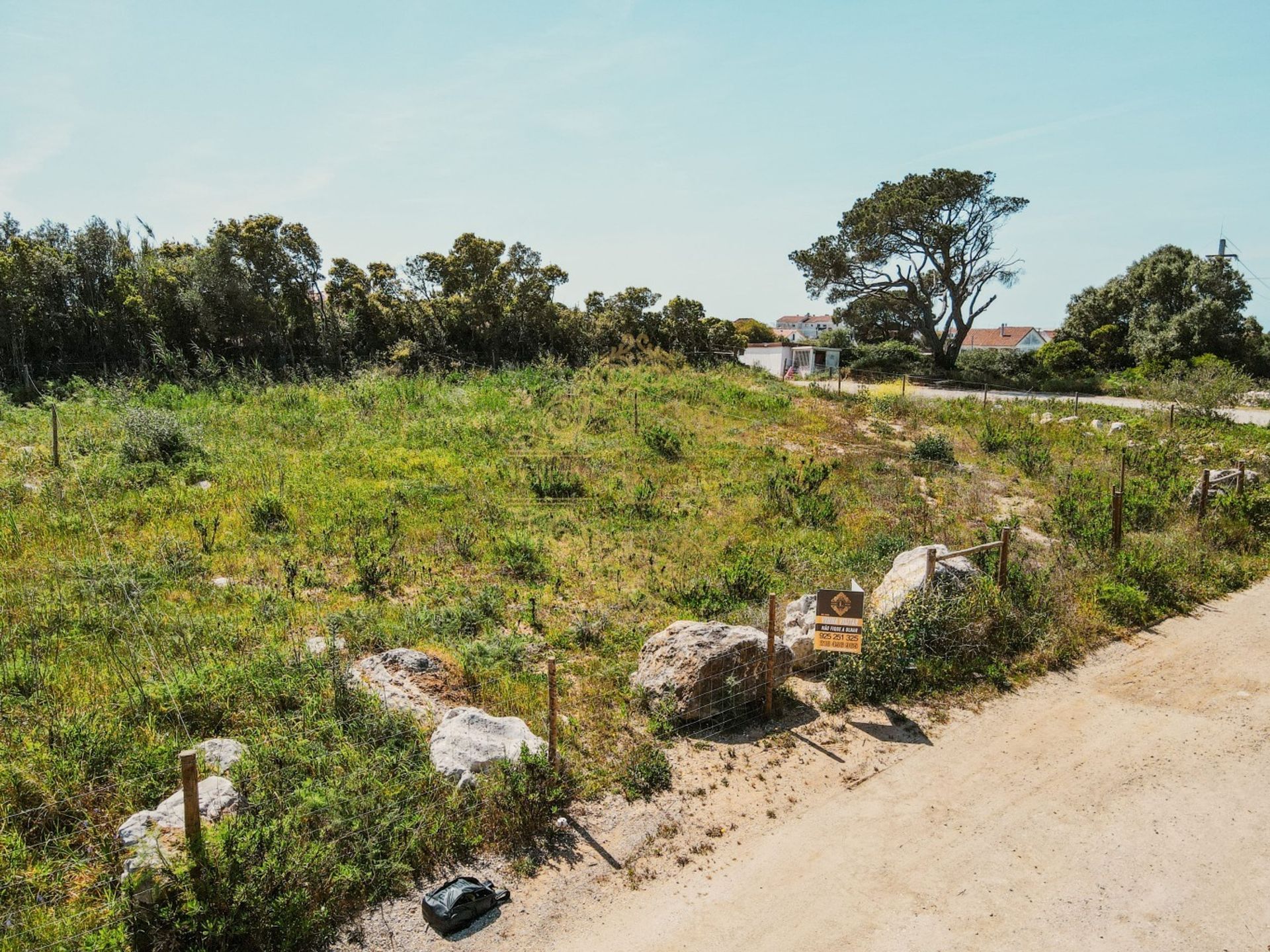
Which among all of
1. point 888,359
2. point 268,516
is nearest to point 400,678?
point 268,516

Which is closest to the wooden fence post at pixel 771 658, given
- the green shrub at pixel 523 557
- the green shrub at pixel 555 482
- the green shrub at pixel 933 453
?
the green shrub at pixel 523 557

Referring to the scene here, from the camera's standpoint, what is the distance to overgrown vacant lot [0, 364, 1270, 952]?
4.88m

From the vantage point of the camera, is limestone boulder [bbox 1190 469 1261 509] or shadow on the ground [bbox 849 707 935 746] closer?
shadow on the ground [bbox 849 707 935 746]

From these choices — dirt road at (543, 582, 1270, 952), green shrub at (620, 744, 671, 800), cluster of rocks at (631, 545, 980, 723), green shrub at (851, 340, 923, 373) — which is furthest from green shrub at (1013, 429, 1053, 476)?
green shrub at (851, 340, 923, 373)

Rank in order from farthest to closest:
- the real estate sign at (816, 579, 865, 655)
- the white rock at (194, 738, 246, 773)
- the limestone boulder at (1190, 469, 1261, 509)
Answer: the limestone boulder at (1190, 469, 1261, 509), the real estate sign at (816, 579, 865, 655), the white rock at (194, 738, 246, 773)

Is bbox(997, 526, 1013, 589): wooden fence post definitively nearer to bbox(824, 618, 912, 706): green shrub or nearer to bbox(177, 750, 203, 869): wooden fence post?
bbox(824, 618, 912, 706): green shrub

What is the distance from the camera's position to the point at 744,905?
4902 mm

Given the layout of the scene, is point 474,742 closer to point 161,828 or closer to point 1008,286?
point 161,828

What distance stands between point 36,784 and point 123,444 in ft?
34.6

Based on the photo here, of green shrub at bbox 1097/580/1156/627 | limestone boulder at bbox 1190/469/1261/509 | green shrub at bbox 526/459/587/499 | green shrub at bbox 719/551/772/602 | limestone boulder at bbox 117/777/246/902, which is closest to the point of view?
limestone boulder at bbox 117/777/246/902

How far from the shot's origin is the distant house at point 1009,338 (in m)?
63.7

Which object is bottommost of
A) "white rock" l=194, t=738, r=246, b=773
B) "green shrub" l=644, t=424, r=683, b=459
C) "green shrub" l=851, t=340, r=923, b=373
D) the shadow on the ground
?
the shadow on the ground

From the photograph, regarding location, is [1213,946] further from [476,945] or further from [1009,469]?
[1009,469]

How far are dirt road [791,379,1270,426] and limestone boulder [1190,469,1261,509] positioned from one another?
7.68m
